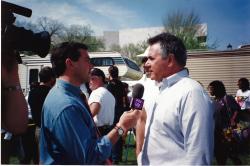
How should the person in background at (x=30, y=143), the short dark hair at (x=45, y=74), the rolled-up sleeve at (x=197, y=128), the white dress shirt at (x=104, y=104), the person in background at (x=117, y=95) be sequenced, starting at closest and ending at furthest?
1. the rolled-up sleeve at (x=197, y=128)
2. the short dark hair at (x=45, y=74)
3. the person in background at (x=30, y=143)
4. the person in background at (x=117, y=95)
5. the white dress shirt at (x=104, y=104)

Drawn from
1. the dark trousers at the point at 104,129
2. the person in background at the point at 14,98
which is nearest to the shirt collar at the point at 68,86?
the person in background at the point at 14,98

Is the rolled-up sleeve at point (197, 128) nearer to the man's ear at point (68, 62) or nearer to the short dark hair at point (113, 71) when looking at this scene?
the man's ear at point (68, 62)

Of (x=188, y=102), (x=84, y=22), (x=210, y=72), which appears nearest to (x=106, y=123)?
(x=84, y=22)

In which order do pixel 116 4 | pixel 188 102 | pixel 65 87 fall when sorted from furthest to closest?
1. pixel 116 4
2. pixel 65 87
3. pixel 188 102

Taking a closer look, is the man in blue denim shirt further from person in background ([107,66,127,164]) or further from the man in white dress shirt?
person in background ([107,66,127,164])

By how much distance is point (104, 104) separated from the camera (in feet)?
10.2

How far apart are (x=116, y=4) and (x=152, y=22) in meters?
0.29

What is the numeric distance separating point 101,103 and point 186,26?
3.46 feet

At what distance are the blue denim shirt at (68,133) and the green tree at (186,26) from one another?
88cm

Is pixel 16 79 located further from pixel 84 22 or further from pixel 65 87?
pixel 84 22

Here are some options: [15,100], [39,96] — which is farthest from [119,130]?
[39,96]

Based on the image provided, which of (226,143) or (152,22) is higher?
(152,22)

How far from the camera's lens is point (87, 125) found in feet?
5.23

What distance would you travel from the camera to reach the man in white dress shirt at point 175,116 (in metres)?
1.51
